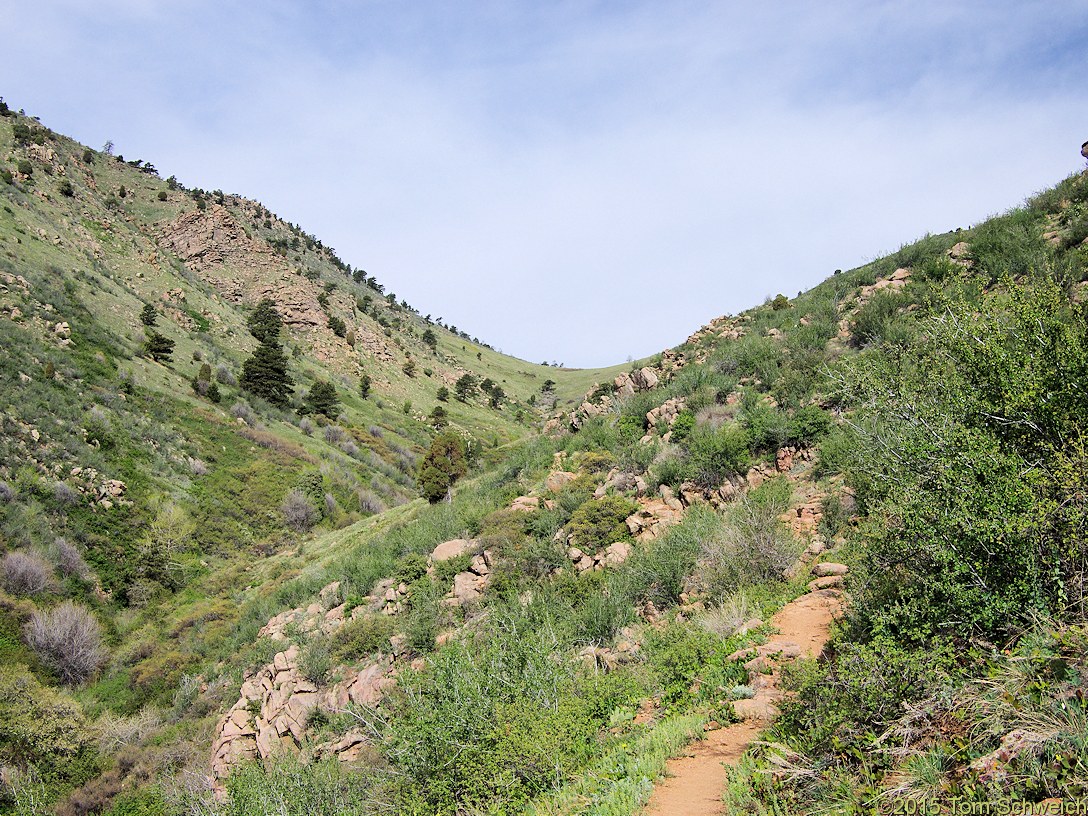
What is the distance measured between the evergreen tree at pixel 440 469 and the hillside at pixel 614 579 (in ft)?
3.86

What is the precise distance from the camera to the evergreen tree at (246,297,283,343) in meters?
48.3

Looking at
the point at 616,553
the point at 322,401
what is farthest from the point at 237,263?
the point at 616,553

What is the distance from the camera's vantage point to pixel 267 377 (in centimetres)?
3962

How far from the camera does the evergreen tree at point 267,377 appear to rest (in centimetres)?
3875

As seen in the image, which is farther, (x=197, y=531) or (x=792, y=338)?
(x=197, y=531)

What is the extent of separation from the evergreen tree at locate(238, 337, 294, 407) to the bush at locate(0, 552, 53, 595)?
21866 mm

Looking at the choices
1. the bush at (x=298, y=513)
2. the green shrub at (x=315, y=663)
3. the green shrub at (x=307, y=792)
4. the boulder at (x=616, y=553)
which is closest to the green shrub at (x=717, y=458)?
the boulder at (x=616, y=553)

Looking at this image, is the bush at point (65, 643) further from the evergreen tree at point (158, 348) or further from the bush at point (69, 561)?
the evergreen tree at point (158, 348)

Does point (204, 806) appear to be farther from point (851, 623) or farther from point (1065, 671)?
point (1065, 671)

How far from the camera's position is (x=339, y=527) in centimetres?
2747

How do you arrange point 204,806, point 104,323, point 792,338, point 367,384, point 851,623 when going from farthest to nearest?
point 367,384
point 104,323
point 792,338
point 204,806
point 851,623

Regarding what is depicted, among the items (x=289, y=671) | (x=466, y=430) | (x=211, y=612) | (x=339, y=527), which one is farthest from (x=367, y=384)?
(x=289, y=671)

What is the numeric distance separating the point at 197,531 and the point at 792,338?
81.8ft

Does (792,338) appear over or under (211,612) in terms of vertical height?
over
